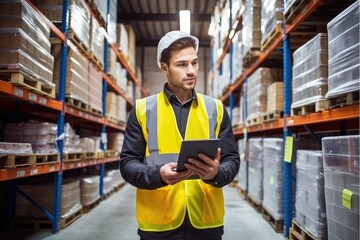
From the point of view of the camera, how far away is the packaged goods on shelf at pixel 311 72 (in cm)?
398

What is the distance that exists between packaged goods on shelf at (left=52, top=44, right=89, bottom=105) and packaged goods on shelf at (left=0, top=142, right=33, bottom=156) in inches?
60.6

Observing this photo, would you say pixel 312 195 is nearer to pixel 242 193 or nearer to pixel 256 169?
pixel 256 169

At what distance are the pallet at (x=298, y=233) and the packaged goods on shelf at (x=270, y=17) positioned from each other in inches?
112

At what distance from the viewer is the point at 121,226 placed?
5781 mm

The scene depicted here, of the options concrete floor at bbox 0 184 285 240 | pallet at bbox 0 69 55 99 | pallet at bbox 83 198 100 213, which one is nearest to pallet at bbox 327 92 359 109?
concrete floor at bbox 0 184 285 240

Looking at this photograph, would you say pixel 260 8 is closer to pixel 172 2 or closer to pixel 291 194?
pixel 291 194

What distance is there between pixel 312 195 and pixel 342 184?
93 centimetres

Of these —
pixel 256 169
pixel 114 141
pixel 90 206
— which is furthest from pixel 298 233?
pixel 114 141

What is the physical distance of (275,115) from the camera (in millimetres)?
5680

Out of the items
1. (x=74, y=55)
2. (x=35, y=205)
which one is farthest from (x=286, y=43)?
(x=35, y=205)

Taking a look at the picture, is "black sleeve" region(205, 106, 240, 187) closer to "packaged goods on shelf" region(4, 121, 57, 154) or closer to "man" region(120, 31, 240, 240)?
"man" region(120, 31, 240, 240)

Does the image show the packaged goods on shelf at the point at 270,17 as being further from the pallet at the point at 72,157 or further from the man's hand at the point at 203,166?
the man's hand at the point at 203,166

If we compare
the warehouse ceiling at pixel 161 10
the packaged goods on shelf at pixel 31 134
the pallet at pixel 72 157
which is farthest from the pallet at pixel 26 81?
the warehouse ceiling at pixel 161 10

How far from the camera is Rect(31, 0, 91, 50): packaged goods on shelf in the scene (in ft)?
18.1
